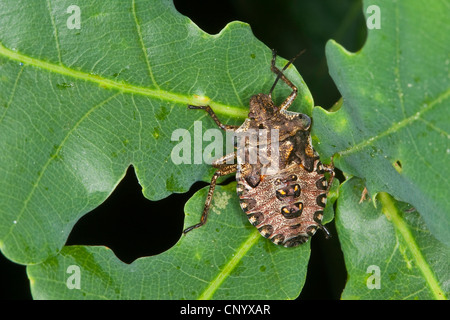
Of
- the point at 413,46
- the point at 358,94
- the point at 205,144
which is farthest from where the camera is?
the point at 205,144

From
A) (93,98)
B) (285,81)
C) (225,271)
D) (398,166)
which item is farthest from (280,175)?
(93,98)

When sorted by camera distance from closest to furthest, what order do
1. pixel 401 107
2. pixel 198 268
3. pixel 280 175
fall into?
pixel 401 107 < pixel 198 268 < pixel 280 175

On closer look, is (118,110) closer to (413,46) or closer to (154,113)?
(154,113)

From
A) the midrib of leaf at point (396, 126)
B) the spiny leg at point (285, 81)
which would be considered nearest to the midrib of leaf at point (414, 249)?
the midrib of leaf at point (396, 126)

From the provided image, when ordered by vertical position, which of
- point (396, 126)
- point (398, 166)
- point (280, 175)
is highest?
point (396, 126)

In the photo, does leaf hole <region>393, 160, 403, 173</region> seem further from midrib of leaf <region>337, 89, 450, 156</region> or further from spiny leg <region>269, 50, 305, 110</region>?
spiny leg <region>269, 50, 305, 110</region>

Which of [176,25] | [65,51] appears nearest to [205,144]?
[176,25]

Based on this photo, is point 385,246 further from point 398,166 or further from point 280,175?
point 280,175

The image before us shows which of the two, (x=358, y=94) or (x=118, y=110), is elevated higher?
(x=358, y=94)
